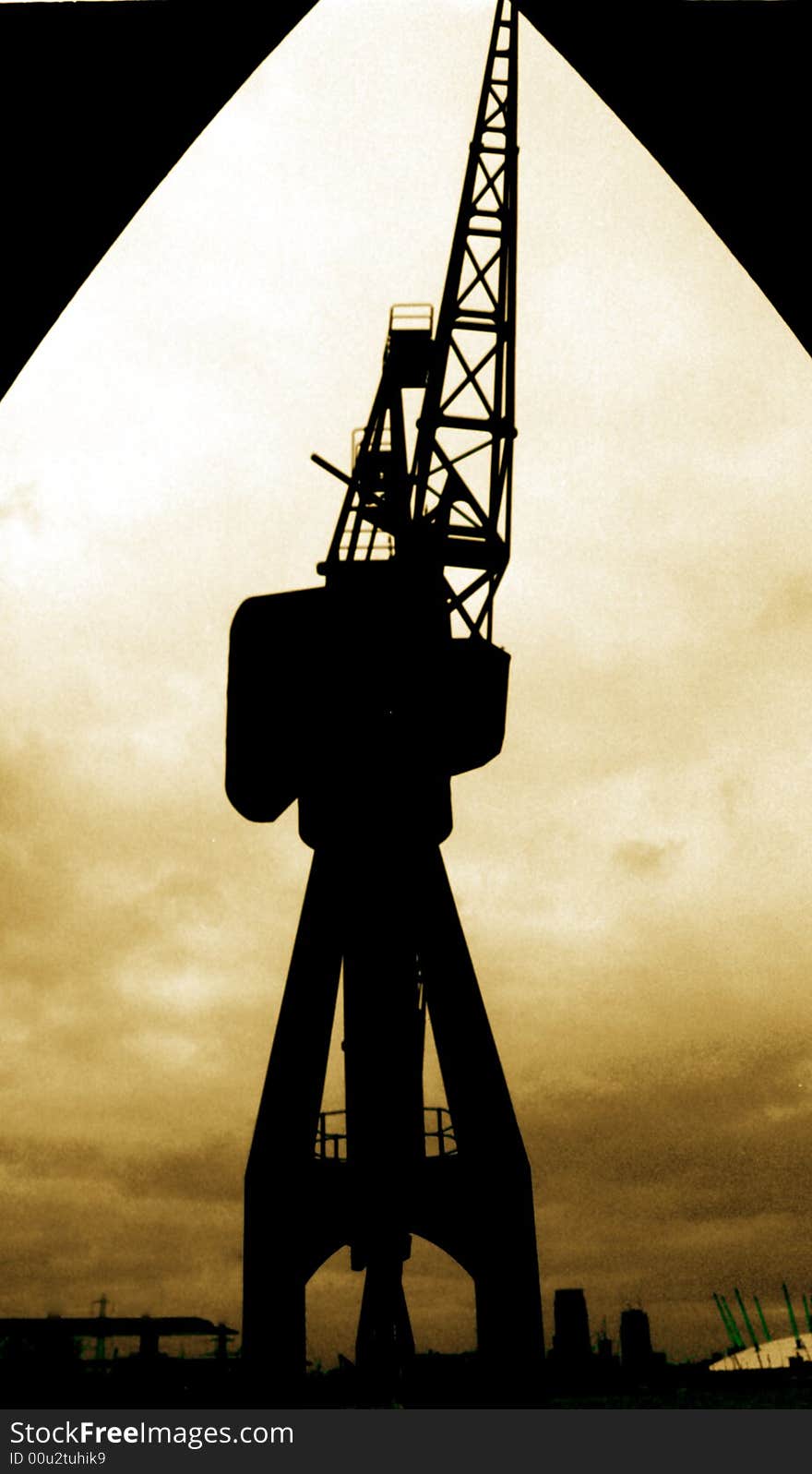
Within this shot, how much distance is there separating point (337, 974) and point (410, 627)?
5.01 m

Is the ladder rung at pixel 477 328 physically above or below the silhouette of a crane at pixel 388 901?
above

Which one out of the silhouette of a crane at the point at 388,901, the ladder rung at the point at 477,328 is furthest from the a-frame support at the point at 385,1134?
the ladder rung at the point at 477,328

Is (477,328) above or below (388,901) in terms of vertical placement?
above

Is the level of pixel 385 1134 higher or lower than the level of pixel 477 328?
lower

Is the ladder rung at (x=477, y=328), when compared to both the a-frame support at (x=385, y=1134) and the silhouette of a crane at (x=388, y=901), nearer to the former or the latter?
the silhouette of a crane at (x=388, y=901)

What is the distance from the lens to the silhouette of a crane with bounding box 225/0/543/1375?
641 inches

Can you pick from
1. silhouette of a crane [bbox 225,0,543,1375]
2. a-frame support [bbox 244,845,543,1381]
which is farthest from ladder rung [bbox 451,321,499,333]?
a-frame support [bbox 244,845,543,1381]

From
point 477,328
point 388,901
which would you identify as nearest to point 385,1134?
point 388,901

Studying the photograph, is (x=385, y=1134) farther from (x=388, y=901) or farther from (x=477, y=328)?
(x=477, y=328)

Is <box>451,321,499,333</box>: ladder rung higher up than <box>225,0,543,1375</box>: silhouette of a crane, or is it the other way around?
<box>451,321,499,333</box>: ladder rung

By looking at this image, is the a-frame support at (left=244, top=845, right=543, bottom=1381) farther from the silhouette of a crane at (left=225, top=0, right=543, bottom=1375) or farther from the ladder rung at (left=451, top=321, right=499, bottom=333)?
the ladder rung at (left=451, top=321, right=499, bottom=333)

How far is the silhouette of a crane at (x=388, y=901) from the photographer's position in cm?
1628

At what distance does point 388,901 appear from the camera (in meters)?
17.8
